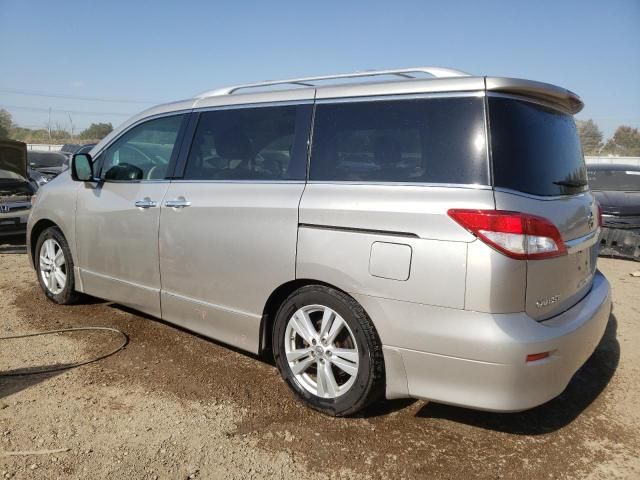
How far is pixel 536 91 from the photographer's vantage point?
9.21 ft

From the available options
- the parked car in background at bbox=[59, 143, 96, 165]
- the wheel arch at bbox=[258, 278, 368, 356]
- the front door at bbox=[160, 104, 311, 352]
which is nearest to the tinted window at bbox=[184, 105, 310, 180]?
the front door at bbox=[160, 104, 311, 352]

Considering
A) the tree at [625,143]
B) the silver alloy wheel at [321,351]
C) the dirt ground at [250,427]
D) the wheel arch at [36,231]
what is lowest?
the dirt ground at [250,427]

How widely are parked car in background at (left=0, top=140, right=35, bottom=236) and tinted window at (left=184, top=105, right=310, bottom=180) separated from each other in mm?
5519

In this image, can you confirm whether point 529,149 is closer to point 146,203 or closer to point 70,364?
point 146,203

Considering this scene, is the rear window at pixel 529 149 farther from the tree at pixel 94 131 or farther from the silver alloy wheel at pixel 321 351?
the tree at pixel 94 131

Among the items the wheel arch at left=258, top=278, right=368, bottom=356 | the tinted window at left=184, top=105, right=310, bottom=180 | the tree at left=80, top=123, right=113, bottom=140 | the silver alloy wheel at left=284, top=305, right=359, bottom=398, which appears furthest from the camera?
the tree at left=80, top=123, right=113, bottom=140

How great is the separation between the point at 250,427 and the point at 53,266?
123 inches

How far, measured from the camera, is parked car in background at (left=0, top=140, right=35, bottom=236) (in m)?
8.02

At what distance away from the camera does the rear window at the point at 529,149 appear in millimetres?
2602

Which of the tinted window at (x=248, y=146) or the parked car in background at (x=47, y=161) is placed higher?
the tinted window at (x=248, y=146)

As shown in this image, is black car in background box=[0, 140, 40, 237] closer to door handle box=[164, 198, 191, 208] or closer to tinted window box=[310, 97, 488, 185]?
door handle box=[164, 198, 191, 208]

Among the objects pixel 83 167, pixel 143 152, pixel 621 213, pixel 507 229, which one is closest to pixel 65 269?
pixel 83 167

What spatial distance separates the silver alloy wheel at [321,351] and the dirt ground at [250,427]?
0.65 ft

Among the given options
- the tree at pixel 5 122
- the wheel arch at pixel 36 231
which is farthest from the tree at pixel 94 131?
the wheel arch at pixel 36 231
